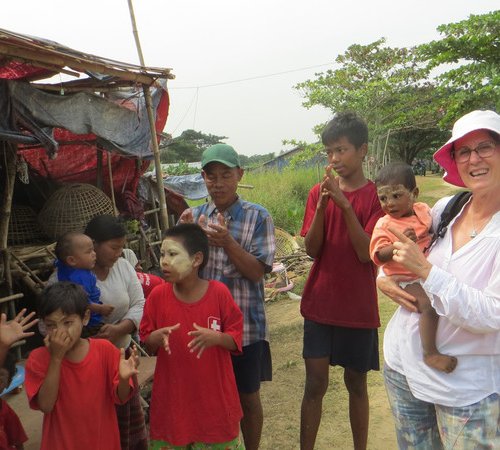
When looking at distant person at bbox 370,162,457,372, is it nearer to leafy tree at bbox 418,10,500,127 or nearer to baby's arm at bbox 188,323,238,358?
baby's arm at bbox 188,323,238,358

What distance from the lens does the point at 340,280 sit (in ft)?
9.06

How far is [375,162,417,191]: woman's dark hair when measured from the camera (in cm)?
232

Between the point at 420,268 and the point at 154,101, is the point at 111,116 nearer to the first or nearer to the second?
the point at 154,101

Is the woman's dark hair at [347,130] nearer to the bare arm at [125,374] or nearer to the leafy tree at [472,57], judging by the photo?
the bare arm at [125,374]

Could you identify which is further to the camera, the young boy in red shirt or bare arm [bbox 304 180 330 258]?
bare arm [bbox 304 180 330 258]

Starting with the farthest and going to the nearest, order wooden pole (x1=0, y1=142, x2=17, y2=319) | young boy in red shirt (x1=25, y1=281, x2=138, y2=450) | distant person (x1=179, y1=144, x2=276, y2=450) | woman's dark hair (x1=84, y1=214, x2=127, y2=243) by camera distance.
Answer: wooden pole (x1=0, y1=142, x2=17, y2=319)
woman's dark hair (x1=84, y1=214, x2=127, y2=243)
distant person (x1=179, y1=144, x2=276, y2=450)
young boy in red shirt (x1=25, y1=281, x2=138, y2=450)

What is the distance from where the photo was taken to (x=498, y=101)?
40.9ft

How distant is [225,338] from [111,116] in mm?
3540

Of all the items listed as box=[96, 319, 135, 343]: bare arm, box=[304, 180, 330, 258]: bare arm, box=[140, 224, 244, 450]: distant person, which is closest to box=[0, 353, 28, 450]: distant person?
box=[96, 319, 135, 343]: bare arm

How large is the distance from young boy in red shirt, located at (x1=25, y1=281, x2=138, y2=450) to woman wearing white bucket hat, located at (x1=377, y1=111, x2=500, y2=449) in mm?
1227

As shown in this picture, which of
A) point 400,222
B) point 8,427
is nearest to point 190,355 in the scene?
point 8,427

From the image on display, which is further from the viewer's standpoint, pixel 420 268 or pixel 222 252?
pixel 222 252

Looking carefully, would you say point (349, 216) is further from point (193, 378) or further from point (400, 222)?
point (193, 378)

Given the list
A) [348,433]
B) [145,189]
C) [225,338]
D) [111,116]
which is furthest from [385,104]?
[225,338]
